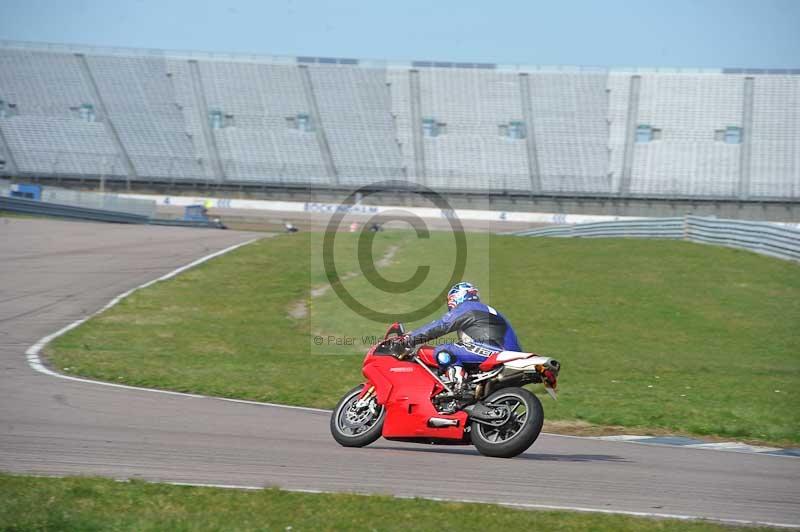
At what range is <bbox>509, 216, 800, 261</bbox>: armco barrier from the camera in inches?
955

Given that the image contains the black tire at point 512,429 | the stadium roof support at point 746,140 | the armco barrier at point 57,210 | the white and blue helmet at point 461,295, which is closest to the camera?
the black tire at point 512,429

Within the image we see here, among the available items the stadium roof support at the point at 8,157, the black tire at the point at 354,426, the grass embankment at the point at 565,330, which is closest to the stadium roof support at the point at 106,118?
the stadium roof support at the point at 8,157

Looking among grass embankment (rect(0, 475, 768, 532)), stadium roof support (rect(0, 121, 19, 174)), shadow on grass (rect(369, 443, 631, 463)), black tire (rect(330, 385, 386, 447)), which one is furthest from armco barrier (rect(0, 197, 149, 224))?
grass embankment (rect(0, 475, 768, 532))

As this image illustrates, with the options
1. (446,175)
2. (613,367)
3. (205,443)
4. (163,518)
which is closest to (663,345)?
(613,367)

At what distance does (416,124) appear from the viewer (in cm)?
6344

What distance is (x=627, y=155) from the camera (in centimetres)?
6047

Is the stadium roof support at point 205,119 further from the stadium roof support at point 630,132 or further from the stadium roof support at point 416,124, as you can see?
the stadium roof support at point 630,132

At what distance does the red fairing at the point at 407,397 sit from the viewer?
28.1 feet

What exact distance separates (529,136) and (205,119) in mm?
22176

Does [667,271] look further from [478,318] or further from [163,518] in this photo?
[163,518]

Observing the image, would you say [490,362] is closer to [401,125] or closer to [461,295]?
[461,295]

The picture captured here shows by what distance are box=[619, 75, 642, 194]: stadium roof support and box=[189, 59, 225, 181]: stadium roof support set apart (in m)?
25.7

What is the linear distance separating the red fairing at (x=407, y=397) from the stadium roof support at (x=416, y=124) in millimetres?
51399

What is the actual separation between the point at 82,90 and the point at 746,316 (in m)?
54.6
